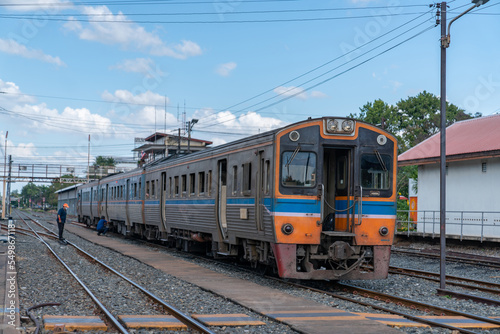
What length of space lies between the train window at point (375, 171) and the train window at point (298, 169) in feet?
3.63

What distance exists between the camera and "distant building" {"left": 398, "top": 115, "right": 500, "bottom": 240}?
73.8ft

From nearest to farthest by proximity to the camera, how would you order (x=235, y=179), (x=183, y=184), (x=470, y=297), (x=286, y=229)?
1. (x=470, y=297)
2. (x=286, y=229)
3. (x=235, y=179)
4. (x=183, y=184)

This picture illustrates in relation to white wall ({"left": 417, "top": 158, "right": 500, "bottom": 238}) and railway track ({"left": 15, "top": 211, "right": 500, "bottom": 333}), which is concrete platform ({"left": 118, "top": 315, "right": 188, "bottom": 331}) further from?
white wall ({"left": 417, "top": 158, "right": 500, "bottom": 238})

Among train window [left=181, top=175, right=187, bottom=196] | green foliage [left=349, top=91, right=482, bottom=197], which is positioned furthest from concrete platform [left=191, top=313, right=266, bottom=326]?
green foliage [left=349, top=91, right=482, bottom=197]

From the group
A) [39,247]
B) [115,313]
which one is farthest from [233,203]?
[39,247]

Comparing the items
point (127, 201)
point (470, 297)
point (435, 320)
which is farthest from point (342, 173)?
point (127, 201)

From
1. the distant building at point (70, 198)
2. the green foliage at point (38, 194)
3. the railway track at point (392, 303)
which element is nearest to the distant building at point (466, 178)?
the railway track at point (392, 303)

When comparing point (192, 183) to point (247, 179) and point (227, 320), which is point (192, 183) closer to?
point (247, 179)

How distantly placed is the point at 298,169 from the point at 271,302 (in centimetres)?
285

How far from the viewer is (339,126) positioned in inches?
462

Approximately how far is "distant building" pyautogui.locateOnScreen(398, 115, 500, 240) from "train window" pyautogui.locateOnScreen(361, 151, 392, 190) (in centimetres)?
967

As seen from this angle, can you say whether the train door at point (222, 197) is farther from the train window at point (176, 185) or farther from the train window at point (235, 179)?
the train window at point (176, 185)

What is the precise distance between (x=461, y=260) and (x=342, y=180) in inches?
308

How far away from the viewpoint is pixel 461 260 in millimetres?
18031
